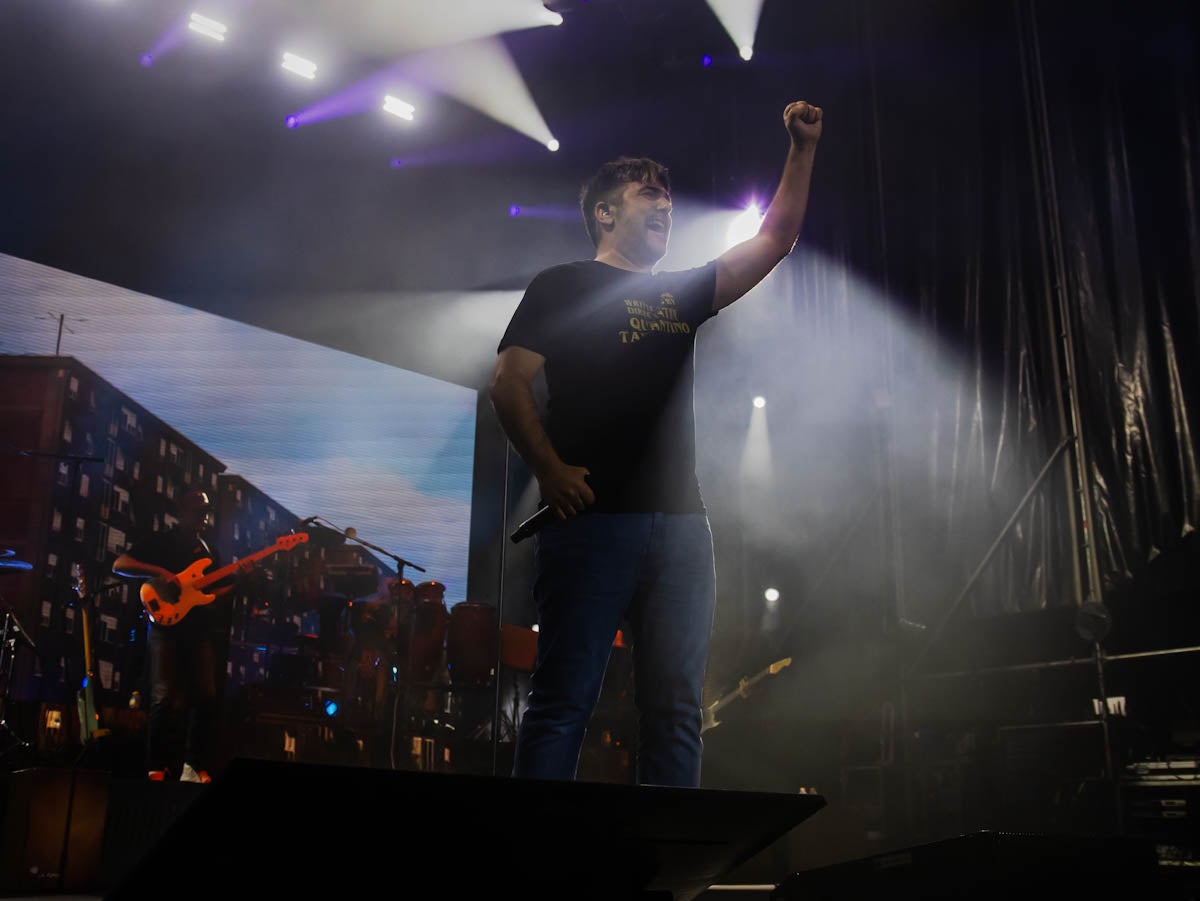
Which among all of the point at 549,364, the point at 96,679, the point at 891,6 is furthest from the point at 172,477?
the point at 891,6

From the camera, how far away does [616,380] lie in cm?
181

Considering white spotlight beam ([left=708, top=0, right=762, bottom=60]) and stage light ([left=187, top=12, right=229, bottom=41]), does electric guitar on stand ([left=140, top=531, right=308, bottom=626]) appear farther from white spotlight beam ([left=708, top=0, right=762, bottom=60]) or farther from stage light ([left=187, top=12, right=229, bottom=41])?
white spotlight beam ([left=708, top=0, right=762, bottom=60])

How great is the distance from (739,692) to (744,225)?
3.21 m

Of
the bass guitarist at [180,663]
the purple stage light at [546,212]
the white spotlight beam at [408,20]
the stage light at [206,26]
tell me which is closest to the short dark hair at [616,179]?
the bass guitarist at [180,663]

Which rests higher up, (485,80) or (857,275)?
(485,80)

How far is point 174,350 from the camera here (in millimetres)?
6176

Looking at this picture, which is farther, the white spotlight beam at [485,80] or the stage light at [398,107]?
the stage light at [398,107]

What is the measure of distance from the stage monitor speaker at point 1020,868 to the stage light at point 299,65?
18.4ft

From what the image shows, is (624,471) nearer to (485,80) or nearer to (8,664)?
(8,664)

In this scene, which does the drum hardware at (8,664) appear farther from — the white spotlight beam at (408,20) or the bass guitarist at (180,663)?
the white spotlight beam at (408,20)

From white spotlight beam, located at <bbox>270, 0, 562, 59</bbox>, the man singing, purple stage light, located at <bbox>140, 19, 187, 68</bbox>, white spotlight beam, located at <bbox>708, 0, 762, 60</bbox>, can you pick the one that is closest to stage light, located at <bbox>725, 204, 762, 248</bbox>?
white spotlight beam, located at <bbox>708, 0, 762, 60</bbox>

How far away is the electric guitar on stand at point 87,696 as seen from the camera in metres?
4.49

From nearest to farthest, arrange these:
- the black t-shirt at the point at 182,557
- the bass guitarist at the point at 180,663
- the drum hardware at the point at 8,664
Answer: the drum hardware at the point at 8,664
the bass guitarist at the point at 180,663
the black t-shirt at the point at 182,557

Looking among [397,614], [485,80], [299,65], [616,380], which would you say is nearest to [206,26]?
[299,65]
